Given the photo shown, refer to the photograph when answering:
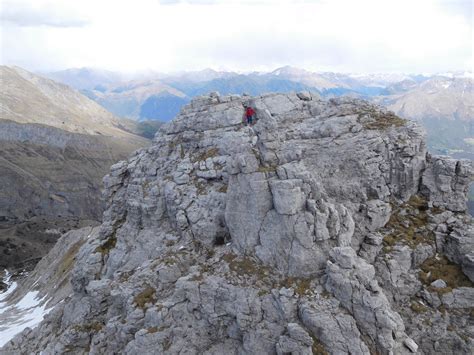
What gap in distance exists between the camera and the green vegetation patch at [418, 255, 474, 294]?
35.7 metres

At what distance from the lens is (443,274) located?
121 ft

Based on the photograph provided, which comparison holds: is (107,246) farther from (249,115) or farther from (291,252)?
(291,252)

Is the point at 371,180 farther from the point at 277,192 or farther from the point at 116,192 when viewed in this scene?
the point at 116,192

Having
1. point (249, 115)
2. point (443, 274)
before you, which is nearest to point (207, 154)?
point (249, 115)

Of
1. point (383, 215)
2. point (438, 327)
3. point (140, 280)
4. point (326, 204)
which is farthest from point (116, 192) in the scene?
point (438, 327)

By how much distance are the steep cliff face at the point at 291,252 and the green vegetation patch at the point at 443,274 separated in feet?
0.40

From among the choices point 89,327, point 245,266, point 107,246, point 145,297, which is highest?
point 245,266

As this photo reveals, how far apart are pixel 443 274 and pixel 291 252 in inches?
591

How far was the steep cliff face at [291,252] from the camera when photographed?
107 ft

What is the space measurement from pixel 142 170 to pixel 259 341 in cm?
3106

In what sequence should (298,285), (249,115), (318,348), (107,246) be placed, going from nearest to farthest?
(318,348)
(298,285)
(249,115)
(107,246)

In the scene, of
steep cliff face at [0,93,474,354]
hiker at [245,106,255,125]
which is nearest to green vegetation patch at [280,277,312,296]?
steep cliff face at [0,93,474,354]

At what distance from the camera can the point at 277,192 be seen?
36.8m

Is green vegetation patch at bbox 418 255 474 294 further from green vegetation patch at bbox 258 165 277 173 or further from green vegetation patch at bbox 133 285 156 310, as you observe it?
green vegetation patch at bbox 133 285 156 310
